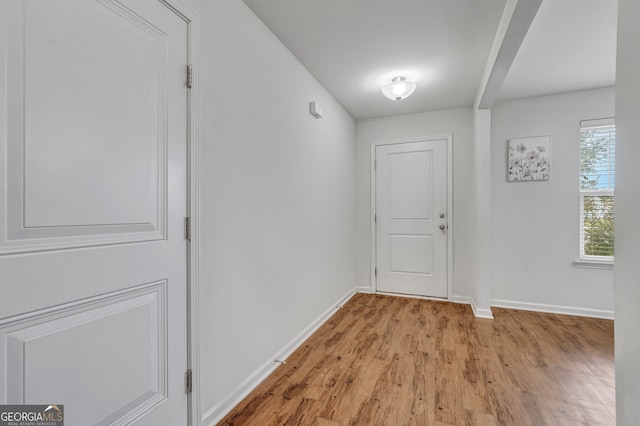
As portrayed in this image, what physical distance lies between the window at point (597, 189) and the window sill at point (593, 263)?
10 mm

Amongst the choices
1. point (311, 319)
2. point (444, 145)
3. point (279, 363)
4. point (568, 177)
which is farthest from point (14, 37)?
point (568, 177)

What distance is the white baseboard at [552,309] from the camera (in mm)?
3113

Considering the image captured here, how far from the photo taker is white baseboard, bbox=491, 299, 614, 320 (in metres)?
3.11

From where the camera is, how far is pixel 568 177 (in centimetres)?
322

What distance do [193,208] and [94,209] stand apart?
1.38 feet

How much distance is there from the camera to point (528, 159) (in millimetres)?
3338

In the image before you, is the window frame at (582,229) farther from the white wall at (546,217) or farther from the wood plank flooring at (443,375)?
the wood plank flooring at (443,375)

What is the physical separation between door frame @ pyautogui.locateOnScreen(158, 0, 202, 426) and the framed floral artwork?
3437 mm

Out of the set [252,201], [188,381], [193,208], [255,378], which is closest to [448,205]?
[252,201]

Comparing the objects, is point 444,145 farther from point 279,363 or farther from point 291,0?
point 279,363

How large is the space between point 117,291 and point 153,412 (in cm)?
54

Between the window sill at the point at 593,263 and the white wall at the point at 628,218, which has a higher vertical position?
the white wall at the point at 628,218

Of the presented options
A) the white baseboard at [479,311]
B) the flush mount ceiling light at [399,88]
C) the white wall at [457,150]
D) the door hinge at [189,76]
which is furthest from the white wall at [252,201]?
the white baseboard at [479,311]

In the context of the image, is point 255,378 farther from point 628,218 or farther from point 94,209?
point 628,218
